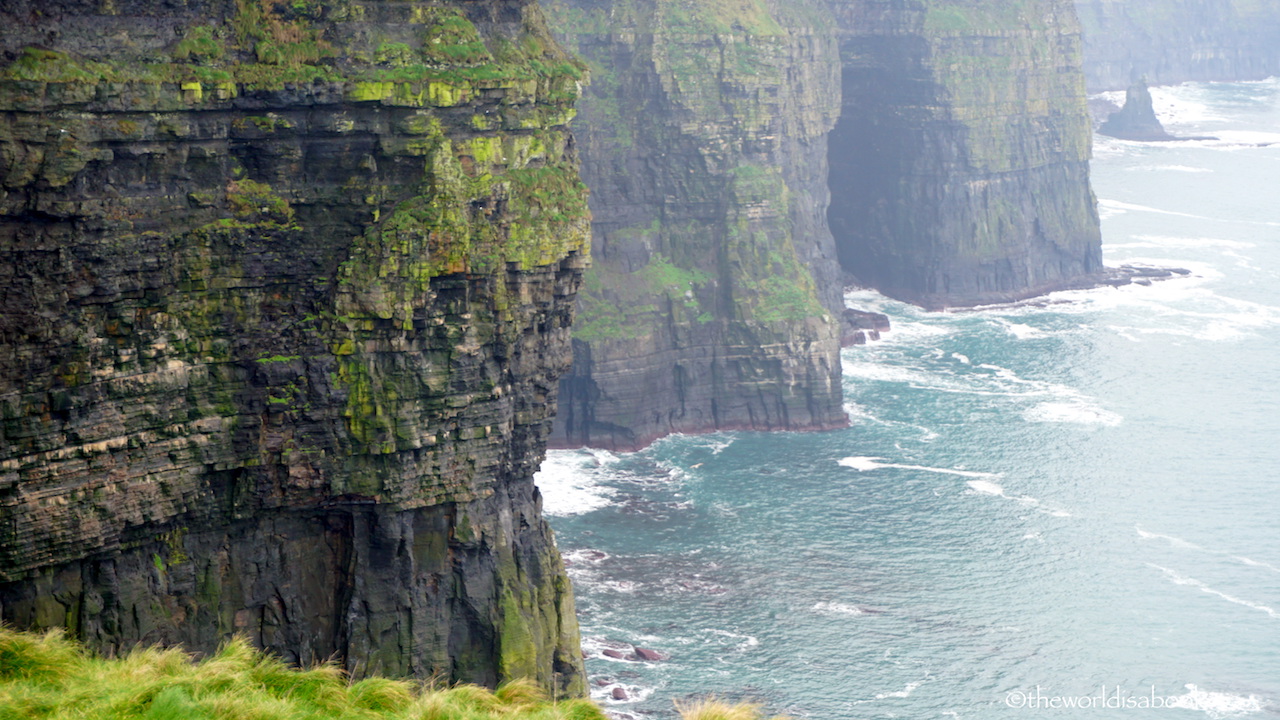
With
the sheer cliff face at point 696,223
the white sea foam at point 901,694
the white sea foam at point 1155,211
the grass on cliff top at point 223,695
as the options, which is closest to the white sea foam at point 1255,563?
the white sea foam at point 901,694

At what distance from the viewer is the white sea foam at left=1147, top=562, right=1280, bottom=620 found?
85.7 m

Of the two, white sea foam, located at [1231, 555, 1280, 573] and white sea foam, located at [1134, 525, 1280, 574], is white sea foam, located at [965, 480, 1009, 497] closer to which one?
white sea foam, located at [1134, 525, 1280, 574]

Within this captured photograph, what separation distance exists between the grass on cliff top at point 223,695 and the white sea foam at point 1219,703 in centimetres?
4435

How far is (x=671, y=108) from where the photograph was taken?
117m

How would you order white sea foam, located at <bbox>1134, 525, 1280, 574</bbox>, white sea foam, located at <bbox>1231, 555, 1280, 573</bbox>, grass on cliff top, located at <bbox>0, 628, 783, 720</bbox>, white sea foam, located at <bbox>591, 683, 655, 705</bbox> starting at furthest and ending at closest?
white sea foam, located at <bbox>1134, 525, 1280, 574</bbox>, white sea foam, located at <bbox>1231, 555, 1280, 573</bbox>, white sea foam, located at <bbox>591, 683, 655, 705</bbox>, grass on cliff top, located at <bbox>0, 628, 783, 720</bbox>

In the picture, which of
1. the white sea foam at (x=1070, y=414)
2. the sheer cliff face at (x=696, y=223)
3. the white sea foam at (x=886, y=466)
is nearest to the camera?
the white sea foam at (x=886, y=466)

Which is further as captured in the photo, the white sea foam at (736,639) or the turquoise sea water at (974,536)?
the white sea foam at (736,639)

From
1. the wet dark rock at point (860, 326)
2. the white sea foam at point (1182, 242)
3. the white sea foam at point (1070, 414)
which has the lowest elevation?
the white sea foam at point (1070, 414)

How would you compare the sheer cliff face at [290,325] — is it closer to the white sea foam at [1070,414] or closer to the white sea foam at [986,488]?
the white sea foam at [986,488]

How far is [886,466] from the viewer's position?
351 ft

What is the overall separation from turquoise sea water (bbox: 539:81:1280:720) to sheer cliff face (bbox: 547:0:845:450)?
13.3 ft

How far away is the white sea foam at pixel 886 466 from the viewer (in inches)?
4136

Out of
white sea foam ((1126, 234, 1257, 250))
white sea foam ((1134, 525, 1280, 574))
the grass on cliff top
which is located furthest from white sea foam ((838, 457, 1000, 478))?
white sea foam ((1126, 234, 1257, 250))

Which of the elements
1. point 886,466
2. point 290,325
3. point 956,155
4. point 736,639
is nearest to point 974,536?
point 886,466
